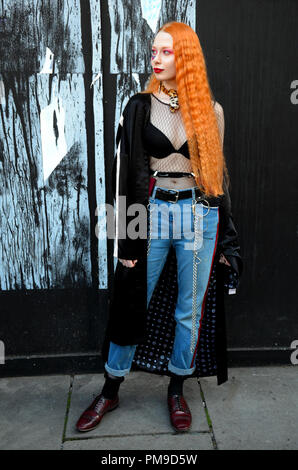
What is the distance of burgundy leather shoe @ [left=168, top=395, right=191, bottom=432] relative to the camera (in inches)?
108

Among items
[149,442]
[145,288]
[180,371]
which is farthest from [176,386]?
[145,288]

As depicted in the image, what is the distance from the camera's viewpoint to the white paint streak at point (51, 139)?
298 cm

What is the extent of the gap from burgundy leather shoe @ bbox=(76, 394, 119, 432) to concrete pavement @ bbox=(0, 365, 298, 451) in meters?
0.04

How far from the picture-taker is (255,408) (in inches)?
116

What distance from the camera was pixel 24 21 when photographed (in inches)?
113

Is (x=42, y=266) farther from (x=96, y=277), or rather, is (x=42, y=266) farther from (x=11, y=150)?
(x=11, y=150)

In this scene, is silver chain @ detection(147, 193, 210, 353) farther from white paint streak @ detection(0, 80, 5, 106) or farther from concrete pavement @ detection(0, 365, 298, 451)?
white paint streak @ detection(0, 80, 5, 106)

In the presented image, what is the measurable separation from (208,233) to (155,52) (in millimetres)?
944

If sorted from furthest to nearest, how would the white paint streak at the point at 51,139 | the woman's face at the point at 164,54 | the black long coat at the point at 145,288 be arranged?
1. the white paint streak at the point at 51,139
2. the black long coat at the point at 145,288
3. the woman's face at the point at 164,54

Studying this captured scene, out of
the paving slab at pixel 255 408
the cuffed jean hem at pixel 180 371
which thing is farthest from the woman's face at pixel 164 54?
the paving slab at pixel 255 408

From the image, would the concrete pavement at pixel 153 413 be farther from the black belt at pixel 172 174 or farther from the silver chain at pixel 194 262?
the black belt at pixel 172 174

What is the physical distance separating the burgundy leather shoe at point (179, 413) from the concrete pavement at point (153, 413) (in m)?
0.04

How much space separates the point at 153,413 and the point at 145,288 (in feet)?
2.56
